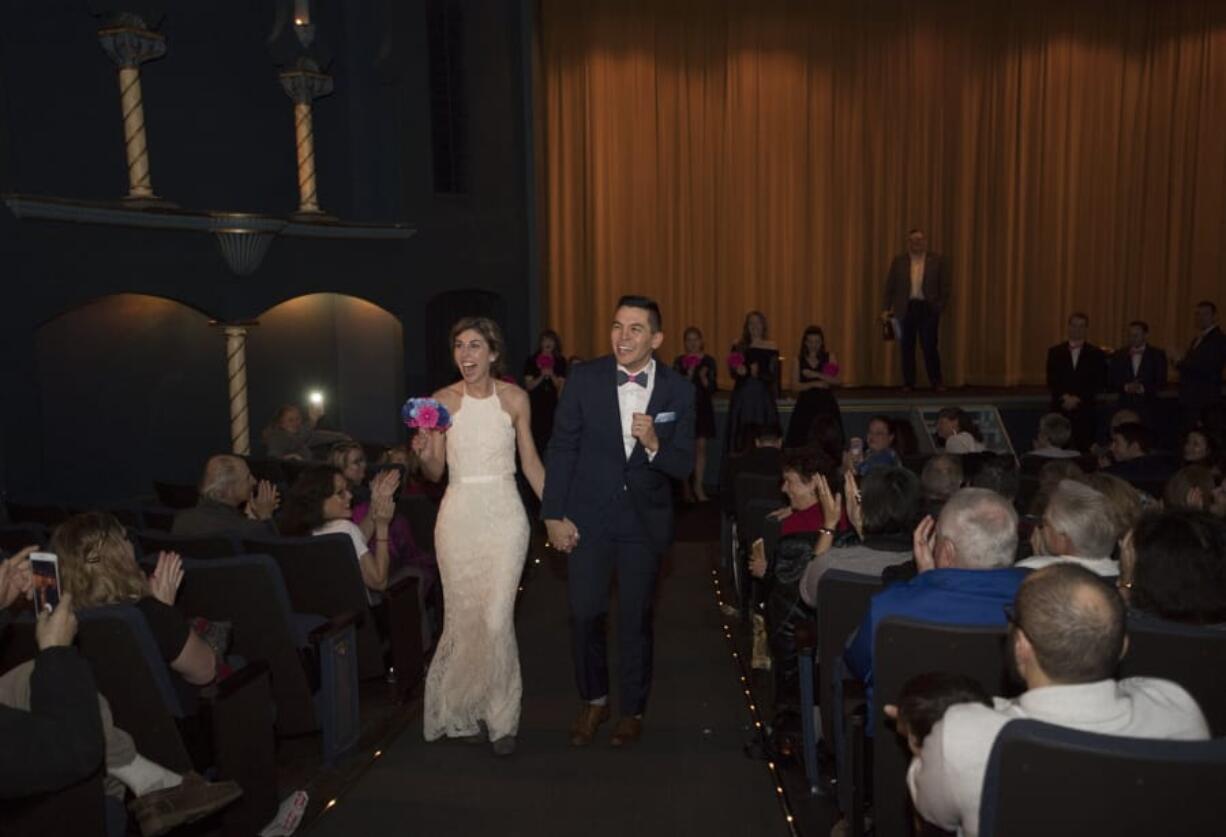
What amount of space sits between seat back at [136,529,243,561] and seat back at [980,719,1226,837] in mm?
3152

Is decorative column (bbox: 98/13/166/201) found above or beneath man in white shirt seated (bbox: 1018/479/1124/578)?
above

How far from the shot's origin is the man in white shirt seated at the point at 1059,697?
6.89 ft

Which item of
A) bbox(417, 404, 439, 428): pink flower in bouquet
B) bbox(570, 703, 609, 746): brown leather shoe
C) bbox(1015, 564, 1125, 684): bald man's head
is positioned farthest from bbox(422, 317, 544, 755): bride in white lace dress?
bbox(1015, 564, 1125, 684): bald man's head

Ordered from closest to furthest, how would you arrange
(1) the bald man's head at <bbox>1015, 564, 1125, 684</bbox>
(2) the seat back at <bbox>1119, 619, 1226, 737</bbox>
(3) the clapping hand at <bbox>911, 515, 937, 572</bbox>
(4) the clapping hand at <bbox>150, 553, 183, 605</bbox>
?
(1) the bald man's head at <bbox>1015, 564, 1125, 684</bbox> < (2) the seat back at <bbox>1119, 619, 1226, 737</bbox> < (3) the clapping hand at <bbox>911, 515, 937, 572</bbox> < (4) the clapping hand at <bbox>150, 553, 183, 605</bbox>

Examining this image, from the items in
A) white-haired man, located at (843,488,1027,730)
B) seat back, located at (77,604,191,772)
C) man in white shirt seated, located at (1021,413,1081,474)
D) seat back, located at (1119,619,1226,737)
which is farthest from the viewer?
man in white shirt seated, located at (1021,413,1081,474)

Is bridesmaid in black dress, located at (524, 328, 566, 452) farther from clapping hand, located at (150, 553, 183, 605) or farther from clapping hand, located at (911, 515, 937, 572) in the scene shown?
clapping hand, located at (911, 515, 937, 572)

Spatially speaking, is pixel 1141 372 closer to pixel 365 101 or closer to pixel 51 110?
pixel 365 101

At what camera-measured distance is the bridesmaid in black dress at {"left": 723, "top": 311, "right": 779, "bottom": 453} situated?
32.6 feet

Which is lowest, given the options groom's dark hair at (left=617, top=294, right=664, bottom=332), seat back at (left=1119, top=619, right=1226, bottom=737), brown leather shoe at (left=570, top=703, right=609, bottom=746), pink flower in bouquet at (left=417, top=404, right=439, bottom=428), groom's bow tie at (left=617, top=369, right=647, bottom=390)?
brown leather shoe at (left=570, top=703, right=609, bottom=746)

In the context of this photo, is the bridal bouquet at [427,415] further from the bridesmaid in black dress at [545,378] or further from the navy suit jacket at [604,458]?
the bridesmaid in black dress at [545,378]

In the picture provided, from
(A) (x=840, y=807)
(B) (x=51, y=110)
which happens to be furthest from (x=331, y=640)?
(B) (x=51, y=110)

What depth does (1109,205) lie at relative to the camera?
13688 mm

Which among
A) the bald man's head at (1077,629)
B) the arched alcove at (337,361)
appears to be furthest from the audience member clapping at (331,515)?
the arched alcove at (337,361)

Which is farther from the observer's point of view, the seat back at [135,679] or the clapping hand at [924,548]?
the clapping hand at [924,548]
